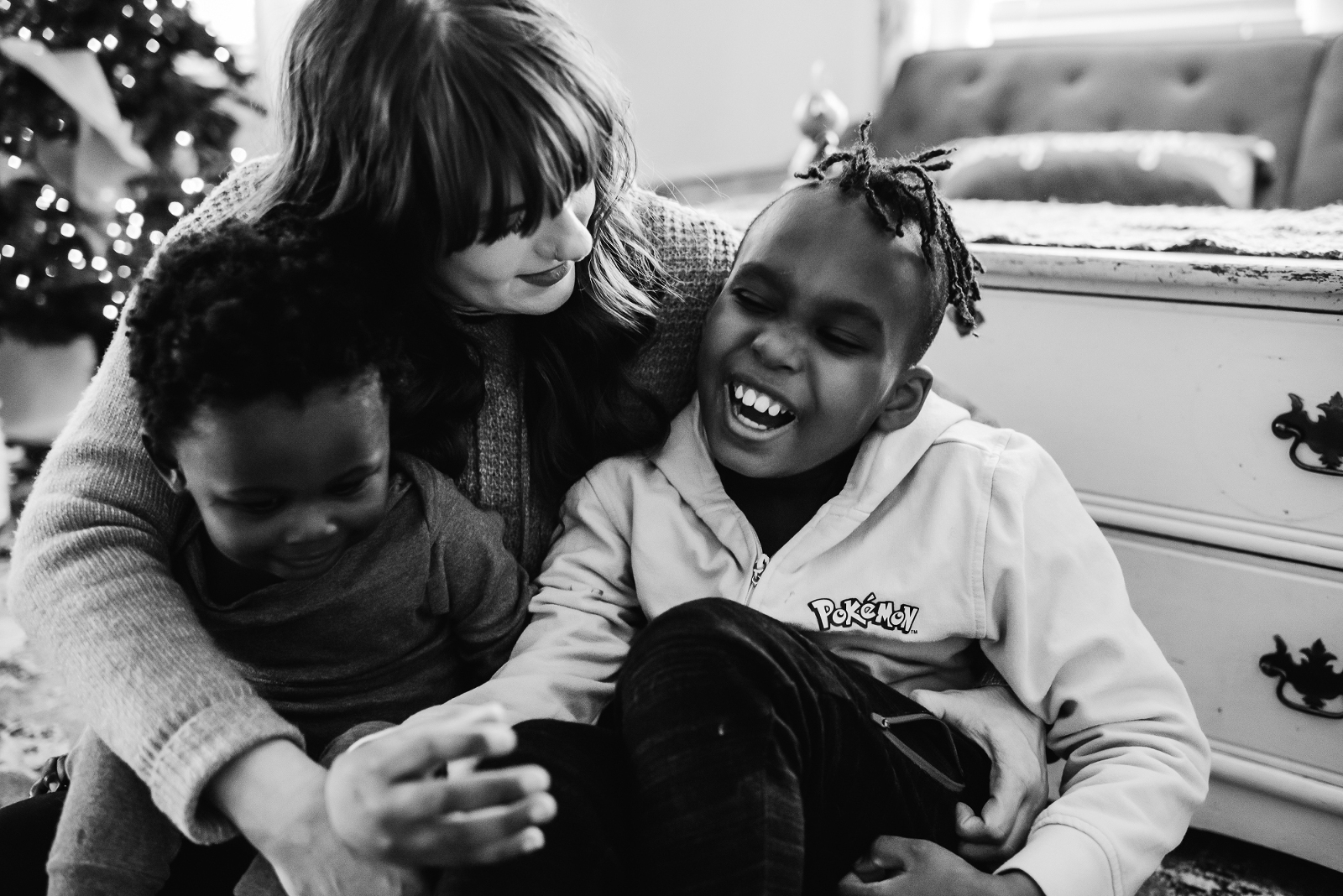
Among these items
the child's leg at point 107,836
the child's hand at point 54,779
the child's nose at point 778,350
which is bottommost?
the child's hand at point 54,779

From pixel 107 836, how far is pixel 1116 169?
5.84 feet

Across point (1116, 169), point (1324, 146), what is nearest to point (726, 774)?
point (1116, 169)

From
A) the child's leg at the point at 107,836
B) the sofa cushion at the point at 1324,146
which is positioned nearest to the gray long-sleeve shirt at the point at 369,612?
the child's leg at the point at 107,836

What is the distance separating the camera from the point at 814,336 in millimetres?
860

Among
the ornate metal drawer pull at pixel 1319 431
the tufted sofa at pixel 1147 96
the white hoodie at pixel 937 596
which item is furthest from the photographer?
the tufted sofa at pixel 1147 96

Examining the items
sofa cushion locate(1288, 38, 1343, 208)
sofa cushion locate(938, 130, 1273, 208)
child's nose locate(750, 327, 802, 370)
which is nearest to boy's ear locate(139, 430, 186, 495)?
child's nose locate(750, 327, 802, 370)

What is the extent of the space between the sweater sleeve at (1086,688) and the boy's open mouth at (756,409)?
180 mm

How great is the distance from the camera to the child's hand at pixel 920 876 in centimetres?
69

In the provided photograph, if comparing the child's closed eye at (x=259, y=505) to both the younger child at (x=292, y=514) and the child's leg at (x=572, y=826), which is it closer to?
the younger child at (x=292, y=514)

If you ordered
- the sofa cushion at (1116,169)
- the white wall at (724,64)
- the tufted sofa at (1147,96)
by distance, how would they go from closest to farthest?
the sofa cushion at (1116,169)
the tufted sofa at (1147,96)
the white wall at (724,64)

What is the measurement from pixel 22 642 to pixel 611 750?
139cm

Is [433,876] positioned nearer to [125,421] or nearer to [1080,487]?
[125,421]

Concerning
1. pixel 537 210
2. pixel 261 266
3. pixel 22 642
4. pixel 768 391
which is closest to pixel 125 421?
pixel 261 266

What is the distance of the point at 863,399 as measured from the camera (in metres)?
0.86
